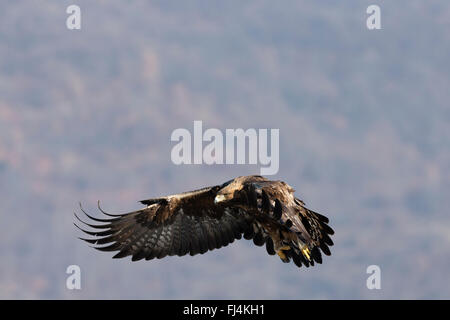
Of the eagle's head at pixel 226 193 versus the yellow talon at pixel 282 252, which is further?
the yellow talon at pixel 282 252

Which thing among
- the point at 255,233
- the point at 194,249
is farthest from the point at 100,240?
the point at 255,233

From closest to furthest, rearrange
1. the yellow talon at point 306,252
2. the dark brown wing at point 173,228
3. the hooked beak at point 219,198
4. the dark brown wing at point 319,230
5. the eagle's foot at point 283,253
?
the hooked beak at point 219,198 → the yellow talon at point 306,252 → the eagle's foot at point 283,253 → the dark brown wing at point 319,230 → the dark brown wing at point 173,228

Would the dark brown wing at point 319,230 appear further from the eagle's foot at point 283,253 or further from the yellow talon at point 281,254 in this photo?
the yellow talon at point 281,254

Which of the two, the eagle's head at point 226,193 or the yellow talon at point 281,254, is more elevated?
the eagle's head at point 226,193

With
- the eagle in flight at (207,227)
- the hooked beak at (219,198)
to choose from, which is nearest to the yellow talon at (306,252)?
→ the eagle in flight at (207,227)

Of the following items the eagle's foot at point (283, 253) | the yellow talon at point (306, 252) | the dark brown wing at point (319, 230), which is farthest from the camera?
the dark brown wing at point (319, 230)

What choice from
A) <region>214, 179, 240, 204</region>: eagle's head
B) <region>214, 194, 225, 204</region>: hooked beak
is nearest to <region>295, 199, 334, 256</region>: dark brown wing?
<region>214, 179, 240, 204</region>: eagle's head

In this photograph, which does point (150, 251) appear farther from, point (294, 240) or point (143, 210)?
point (294, 240)

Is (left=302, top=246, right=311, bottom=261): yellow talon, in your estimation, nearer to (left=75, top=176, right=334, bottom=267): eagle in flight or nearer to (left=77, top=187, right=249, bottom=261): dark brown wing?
(left=75, top=176, right=334, bottom=267): eagle in flight

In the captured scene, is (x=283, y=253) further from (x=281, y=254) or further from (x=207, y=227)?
(x=207, y=227)
